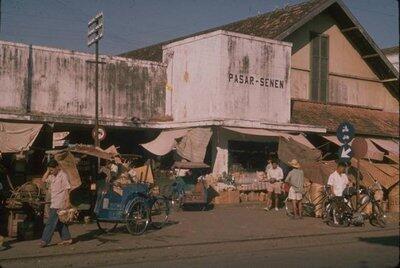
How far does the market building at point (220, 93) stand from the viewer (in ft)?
75.8

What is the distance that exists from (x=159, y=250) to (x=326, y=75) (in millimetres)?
19549

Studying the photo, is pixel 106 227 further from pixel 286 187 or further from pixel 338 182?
pixel 286 187

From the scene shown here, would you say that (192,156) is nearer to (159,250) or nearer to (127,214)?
(127,214)

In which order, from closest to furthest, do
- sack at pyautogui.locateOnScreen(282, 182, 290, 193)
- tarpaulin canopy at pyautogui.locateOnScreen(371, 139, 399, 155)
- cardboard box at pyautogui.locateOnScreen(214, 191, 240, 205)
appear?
sack at pyautogui.locateOnScreen(282, 182, 290, 193) → cardboard box at pyautogui.locateOnScreen(214, 191, 240, 205) → tarpaulin canopy at pyautogui.locateOnScreen(371, 139, 399, 155)

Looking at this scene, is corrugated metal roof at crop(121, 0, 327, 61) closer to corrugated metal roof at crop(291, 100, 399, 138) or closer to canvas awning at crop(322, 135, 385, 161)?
corrugated metal roof at crop(291, 100, 399, 138)

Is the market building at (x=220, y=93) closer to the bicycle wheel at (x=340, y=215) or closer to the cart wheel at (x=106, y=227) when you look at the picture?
the bicycle wheel at (x=340, y=215)

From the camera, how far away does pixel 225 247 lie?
41.3ft

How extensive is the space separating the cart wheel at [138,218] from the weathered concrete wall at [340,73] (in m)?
15.4

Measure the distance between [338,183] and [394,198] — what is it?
240 inches

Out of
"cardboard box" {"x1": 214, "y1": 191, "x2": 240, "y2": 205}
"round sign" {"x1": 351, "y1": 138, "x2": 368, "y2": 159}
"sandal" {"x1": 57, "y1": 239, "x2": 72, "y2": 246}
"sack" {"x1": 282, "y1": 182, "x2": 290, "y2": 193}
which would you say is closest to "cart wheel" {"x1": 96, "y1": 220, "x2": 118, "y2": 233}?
"sandal" {"x1": 57, "y1": 239, "x2": 72, "y2": 246}

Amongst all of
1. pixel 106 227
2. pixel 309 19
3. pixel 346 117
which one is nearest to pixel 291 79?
pixel 309 19

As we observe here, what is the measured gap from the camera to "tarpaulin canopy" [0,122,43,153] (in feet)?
62.9

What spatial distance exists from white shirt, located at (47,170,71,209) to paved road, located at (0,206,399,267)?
34.8 inches

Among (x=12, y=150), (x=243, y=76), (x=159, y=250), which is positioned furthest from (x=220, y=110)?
(x=159, y=250)
